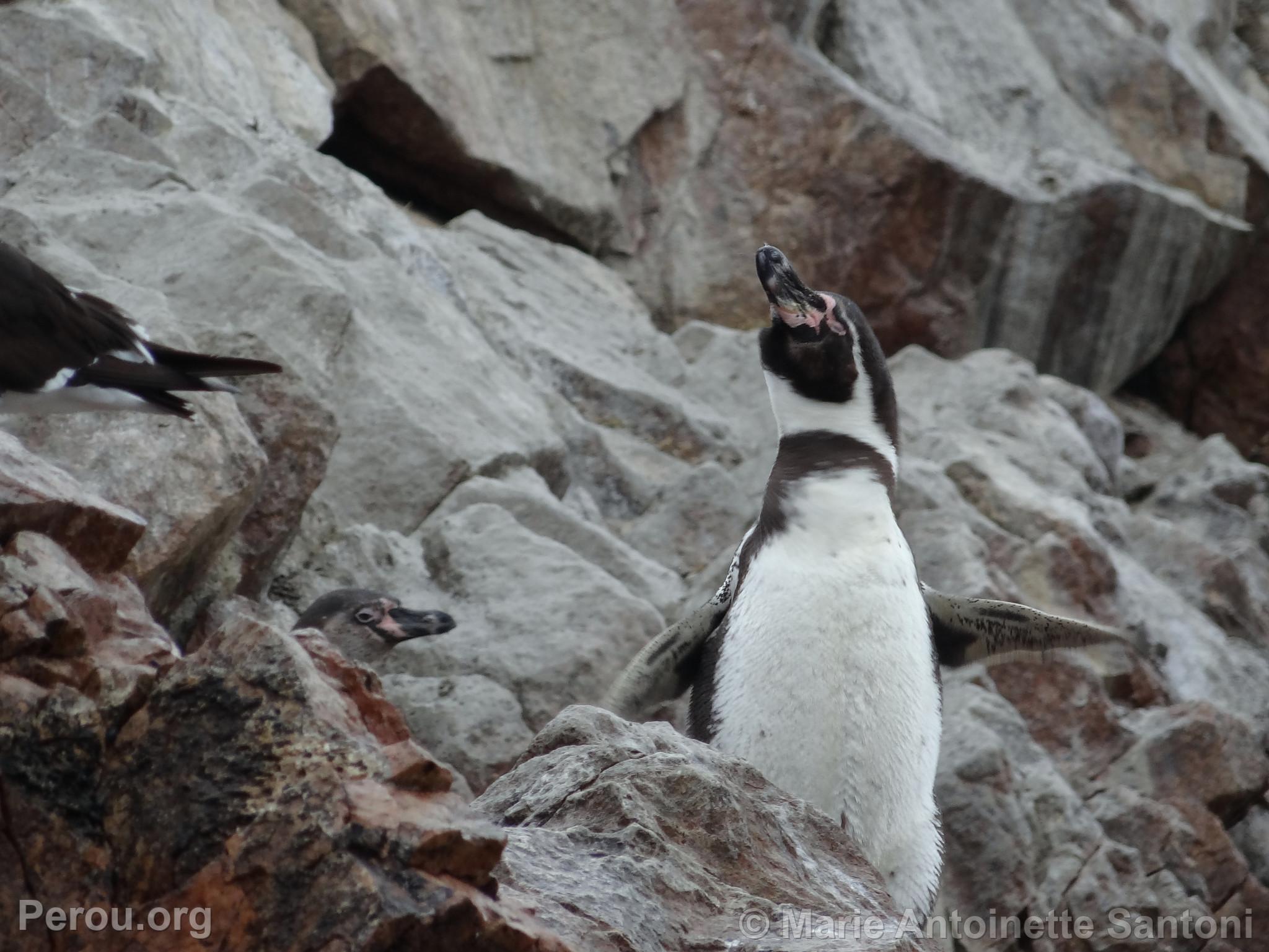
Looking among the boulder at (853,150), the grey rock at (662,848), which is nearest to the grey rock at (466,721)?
the grey rock at (662,848)

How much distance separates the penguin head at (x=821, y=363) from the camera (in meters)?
6.28

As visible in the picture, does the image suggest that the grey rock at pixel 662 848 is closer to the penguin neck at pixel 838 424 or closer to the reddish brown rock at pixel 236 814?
the reddish brown rock at pixel 236 814

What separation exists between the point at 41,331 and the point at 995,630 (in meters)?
3.85

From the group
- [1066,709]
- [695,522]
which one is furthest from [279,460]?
[1066,709]

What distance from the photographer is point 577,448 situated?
34.6ft

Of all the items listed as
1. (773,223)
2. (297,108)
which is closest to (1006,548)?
(297,108)

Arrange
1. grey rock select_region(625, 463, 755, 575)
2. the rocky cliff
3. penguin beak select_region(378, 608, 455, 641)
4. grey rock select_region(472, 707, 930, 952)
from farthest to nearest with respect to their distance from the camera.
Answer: grey rock select_region(625, 463, 755, 575) → penguin beak select_region(378, 608, 455, 641) → grey rock select_region(472, 707, 930, 952) → the rocky cliff

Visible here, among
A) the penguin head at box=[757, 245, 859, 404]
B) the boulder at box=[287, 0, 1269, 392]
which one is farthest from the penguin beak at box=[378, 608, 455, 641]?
the boulder at box=[287, 0, 1269, 392]

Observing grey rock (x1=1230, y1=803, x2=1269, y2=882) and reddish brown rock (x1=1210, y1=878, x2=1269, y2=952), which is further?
grey rock (x1=1230, y1=803, x2=1269, y2=882)

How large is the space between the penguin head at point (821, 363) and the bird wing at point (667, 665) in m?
0.68

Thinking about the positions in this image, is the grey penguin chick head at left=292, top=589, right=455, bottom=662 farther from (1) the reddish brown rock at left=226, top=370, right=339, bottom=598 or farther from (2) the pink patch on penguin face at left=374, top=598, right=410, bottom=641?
(1) the reddish brown rock at left=226, top=370, right=339, bottom=598

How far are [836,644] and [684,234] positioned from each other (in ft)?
36.5

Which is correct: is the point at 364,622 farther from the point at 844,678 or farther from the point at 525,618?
the point at 844,678

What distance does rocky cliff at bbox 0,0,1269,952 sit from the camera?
3.13 meters
